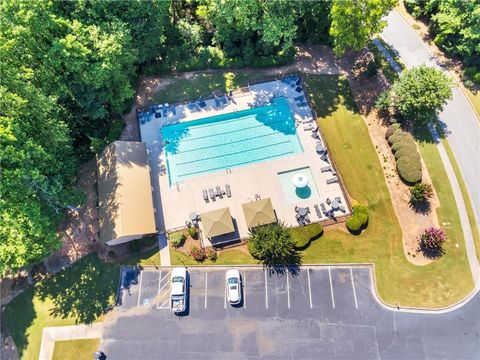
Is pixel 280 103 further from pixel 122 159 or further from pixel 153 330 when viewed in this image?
pixel 153 330

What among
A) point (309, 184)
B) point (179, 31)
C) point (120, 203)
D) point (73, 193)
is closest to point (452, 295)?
point (309, 184)

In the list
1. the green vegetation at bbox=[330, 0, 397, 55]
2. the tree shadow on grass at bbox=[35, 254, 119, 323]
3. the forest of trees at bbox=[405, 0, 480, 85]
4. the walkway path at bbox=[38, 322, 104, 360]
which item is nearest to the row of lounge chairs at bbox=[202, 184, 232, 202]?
the tree shadow on grass at bbox=[35, 254, 119, 323]

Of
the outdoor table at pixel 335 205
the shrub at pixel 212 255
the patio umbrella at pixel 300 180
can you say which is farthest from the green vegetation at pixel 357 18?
the shrub at pixel 212 255

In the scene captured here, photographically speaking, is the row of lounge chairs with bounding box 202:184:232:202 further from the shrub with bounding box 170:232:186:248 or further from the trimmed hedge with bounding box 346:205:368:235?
the trimmed hedge with bounding box 346:205:368:235

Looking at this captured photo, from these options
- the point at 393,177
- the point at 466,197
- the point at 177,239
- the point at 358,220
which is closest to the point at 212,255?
the point at 177,239

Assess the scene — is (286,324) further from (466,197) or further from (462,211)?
(466,197)

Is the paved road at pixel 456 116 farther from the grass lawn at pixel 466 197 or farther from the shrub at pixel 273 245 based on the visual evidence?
the shrub at pixel 273 245
